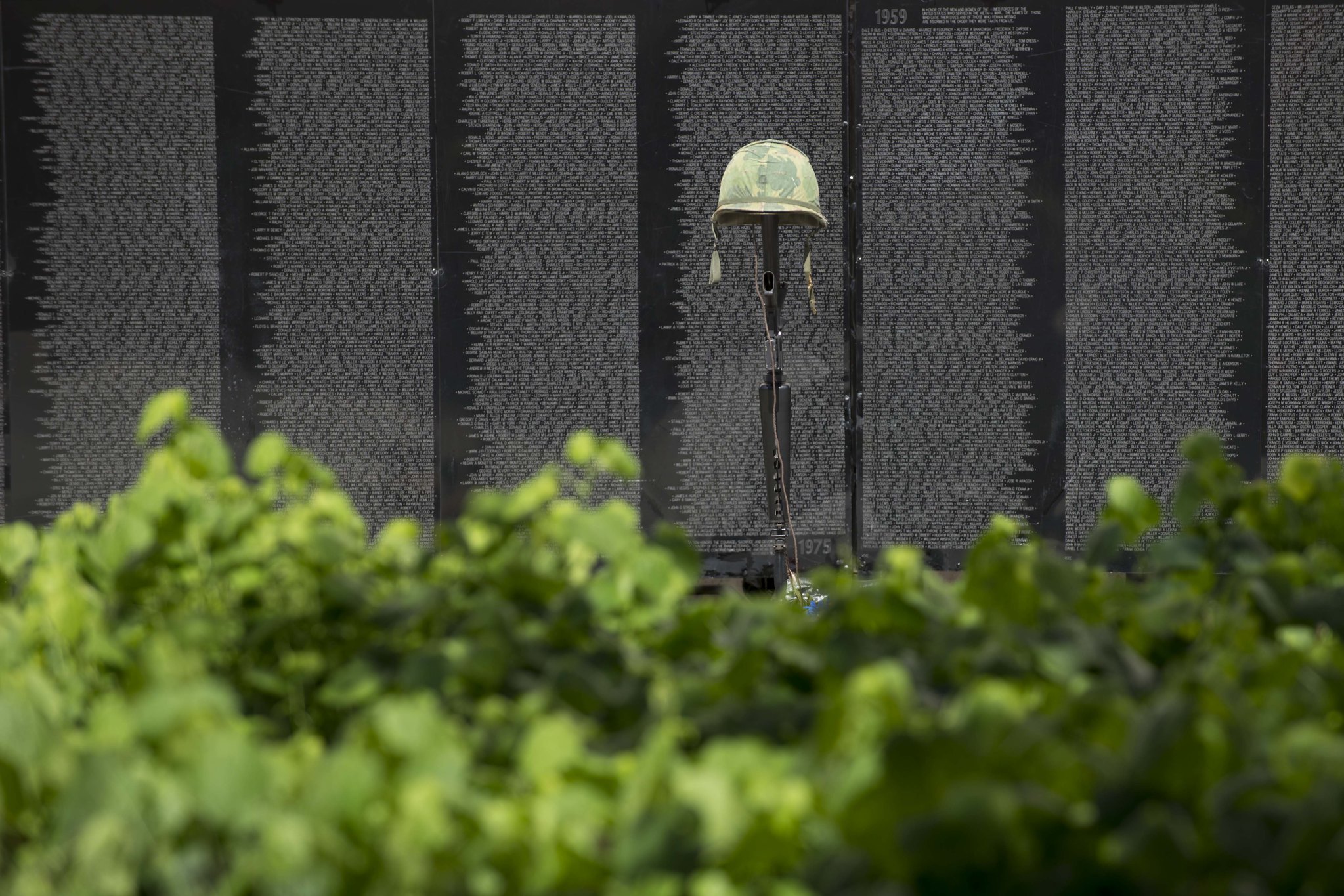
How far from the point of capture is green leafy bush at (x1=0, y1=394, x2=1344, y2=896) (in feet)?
1.25

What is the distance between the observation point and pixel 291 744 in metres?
0.53

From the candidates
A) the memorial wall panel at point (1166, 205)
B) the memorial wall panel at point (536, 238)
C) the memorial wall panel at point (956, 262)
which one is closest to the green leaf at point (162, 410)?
the memorial wall panel at point (536, 238)

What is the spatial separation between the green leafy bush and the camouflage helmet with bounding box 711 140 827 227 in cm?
222

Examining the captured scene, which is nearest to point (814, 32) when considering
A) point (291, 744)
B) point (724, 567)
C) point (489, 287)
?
point (489, 287)

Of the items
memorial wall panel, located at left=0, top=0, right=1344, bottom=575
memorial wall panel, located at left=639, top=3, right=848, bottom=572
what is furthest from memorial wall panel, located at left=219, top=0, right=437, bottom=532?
memorial wall panel, located at left=639, top=3, right=848, bottom=572

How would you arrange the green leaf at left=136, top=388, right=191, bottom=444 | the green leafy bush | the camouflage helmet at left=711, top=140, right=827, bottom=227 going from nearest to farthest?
the green leafy bush → the green leaf at left=136, top=388, right=191, bottom=444 → the camouflage helmet at left=711, top=140, right=827, bottom=227

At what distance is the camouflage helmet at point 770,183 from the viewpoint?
9.46 feet

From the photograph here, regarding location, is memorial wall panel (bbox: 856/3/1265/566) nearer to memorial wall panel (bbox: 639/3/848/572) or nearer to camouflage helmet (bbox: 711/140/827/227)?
memorial wall panel (bbox: 639/3/848/572)

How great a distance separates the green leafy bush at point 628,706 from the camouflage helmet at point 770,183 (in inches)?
87.4

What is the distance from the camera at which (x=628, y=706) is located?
56 centimetres

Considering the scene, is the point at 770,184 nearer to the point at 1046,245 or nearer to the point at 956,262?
the point at 956,262

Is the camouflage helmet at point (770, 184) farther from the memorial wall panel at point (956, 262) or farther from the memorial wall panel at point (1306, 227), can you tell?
the memorial wall panel at point (1306, 227)

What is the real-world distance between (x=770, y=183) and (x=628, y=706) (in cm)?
251

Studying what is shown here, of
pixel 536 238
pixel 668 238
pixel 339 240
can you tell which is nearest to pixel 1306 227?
pixel 668 238
